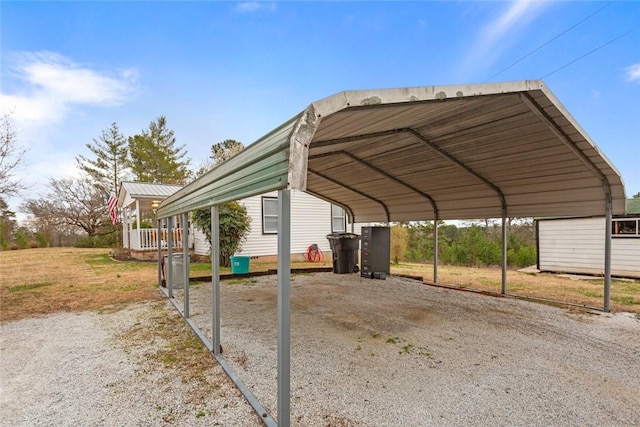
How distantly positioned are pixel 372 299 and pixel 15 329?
528cm

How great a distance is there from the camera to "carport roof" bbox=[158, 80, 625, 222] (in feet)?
6.93

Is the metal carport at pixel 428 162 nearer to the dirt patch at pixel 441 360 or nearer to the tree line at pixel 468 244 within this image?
the dirt patch at pixel 441 360

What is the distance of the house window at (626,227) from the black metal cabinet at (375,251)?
7.06m

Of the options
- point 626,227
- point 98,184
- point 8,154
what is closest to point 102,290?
point 8,154

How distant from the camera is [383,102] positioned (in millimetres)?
2246

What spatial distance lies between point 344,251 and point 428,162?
4278mm

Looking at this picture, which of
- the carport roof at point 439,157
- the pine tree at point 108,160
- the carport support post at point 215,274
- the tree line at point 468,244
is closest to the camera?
the carport roof at point 439,157

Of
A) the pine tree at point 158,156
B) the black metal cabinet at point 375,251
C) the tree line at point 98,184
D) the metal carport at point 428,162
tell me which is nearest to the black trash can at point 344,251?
the black metal cabinet at point 375,251

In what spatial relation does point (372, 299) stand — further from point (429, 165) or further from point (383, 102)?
point (383, 102)

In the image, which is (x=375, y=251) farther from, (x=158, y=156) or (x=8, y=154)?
(x=158, y=156)

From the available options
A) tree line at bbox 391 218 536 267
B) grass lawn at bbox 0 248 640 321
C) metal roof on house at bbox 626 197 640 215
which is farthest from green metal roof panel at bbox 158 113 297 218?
metal roof on house at bbox 626 197 640 215

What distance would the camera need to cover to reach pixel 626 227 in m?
9.30

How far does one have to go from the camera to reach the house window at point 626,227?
9.06m

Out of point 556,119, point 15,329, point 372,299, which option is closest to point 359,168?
point 372,299
